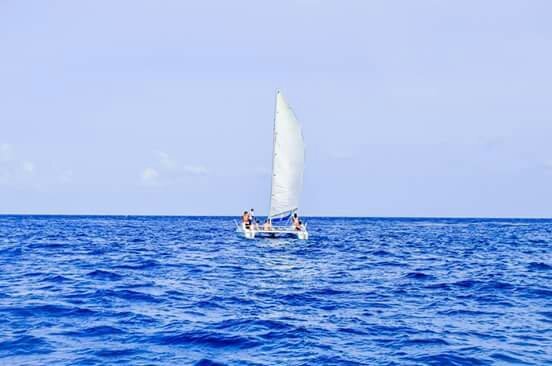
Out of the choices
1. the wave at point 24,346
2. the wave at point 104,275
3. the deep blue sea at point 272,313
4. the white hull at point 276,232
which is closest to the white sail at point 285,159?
the white hull at point 276,232

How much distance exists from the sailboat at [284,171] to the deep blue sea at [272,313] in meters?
18.9

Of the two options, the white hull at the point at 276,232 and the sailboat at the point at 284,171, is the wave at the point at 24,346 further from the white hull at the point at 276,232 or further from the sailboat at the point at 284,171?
the sailboat at the point at 284,171

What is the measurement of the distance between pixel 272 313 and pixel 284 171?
34.7 metres

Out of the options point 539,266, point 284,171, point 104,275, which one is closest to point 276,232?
point 284,171

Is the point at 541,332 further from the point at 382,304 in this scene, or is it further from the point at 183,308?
the point at 183,308

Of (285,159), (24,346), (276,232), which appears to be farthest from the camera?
(285,159)

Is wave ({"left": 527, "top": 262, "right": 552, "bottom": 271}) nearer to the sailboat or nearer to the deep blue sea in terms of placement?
the deep blue sea

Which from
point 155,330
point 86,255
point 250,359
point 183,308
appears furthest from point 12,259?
point 250,359

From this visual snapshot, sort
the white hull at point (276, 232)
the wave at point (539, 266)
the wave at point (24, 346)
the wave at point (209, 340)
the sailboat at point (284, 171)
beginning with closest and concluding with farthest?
the wave at point (24, 346), the wave at point (209, 340), the wave at point (539, 266), the white hull at point (276, 232), the sailboat at point (284, 171)

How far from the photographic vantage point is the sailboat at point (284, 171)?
52500 millimetres

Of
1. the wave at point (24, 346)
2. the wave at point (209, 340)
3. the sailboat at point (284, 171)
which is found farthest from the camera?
the sailboat at point (284, 171)

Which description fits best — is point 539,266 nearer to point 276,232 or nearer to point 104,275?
point 276,232

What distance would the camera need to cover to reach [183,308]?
19.9 metres

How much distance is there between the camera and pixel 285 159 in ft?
174
